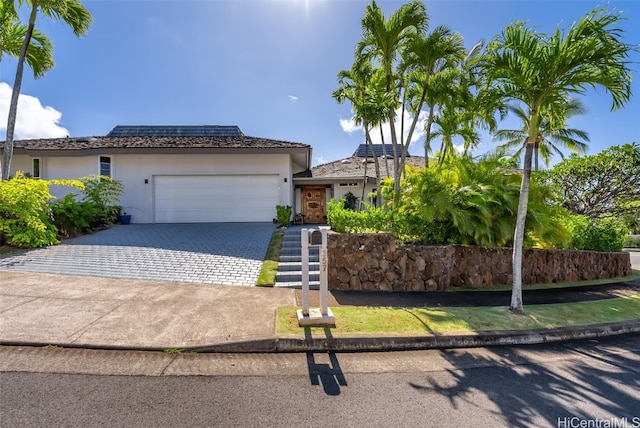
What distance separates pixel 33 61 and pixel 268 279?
13.0m

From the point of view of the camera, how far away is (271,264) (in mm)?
7281

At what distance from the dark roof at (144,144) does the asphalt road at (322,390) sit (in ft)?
36.1

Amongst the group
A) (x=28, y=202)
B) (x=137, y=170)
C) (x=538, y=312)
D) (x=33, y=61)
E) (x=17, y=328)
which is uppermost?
(x=33, y=61)

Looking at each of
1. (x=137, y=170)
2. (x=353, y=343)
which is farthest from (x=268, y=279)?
(x=137, y=170)

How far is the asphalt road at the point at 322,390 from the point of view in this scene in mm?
2471

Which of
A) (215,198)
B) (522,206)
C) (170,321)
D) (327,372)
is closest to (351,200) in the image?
(215,198)

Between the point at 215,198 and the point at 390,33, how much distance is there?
1002cm

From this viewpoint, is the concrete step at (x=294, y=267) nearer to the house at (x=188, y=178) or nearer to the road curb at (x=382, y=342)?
the road curb at (x=382, y=342)

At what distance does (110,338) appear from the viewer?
3635mm

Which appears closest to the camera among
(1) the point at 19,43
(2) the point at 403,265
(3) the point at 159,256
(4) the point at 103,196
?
(2) the point at 403,265

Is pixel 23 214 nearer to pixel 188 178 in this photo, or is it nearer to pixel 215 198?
pixel 188 178

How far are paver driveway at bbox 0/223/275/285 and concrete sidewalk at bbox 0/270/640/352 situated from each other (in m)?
0.66

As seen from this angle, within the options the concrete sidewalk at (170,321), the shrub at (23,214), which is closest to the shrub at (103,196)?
the shrub at (23,214)

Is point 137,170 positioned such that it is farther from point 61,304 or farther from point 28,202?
point 61,304
